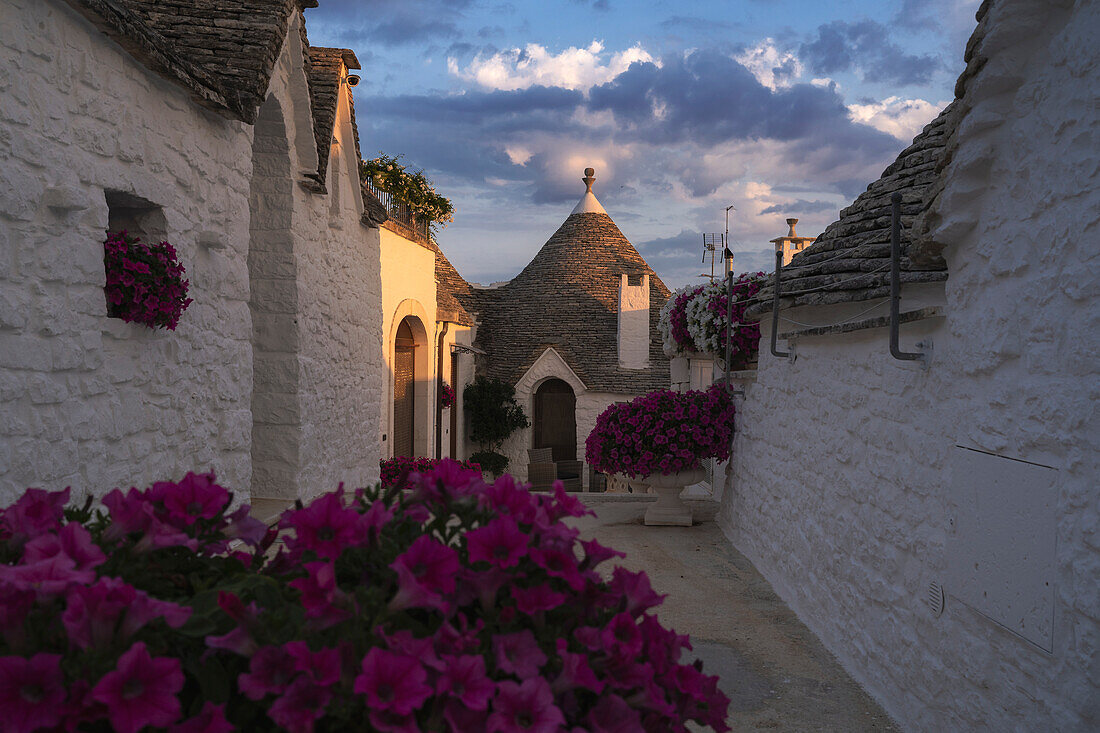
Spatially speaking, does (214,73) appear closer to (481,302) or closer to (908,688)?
(908,688)

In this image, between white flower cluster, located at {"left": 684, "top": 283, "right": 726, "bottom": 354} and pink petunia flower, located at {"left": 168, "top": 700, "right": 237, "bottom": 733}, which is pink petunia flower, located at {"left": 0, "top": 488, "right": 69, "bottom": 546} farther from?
white flower cluster, located at {"left": 684, "top": 283, "right": 726, "bottom": 354}

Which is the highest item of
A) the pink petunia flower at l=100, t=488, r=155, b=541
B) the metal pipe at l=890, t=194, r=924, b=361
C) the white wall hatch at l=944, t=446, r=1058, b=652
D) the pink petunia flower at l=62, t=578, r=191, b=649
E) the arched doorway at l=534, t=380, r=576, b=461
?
the metal pipe at l=890, t=194, r=924, b=361

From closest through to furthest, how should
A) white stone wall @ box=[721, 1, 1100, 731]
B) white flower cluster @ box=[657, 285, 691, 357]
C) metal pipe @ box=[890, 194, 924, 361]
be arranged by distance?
white stone wall @ box=[721, 1, 1100, 731], metal pipe @ box=[890, 194, 924, 361], white flower cluster @ box=[657, 285, 691, 357]

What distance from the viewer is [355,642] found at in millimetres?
1277

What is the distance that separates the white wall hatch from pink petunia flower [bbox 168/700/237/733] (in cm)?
262

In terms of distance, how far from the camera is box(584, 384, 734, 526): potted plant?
811 centimetres

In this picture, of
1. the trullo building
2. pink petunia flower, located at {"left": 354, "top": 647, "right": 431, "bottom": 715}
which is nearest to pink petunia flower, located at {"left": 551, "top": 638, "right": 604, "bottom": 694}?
pink petunia flower, located at {"left": 354, "top": 647, "right": 431, "bottom": 715}

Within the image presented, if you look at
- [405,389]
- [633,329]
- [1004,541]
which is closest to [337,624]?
[1004,541]

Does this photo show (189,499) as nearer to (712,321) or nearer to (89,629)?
(89,629)

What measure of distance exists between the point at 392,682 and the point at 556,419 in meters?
20.3

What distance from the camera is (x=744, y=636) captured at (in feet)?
16.9

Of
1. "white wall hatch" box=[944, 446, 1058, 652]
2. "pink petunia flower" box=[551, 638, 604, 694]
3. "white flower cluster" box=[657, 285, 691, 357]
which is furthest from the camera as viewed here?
"white flower cluster" box=[657, 285, 691, 357]

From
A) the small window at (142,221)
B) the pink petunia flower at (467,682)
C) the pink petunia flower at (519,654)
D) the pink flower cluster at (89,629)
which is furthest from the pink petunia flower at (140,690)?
the small window at (142,221)

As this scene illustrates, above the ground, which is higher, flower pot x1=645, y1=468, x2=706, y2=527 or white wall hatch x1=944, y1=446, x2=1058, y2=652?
white wall hatch x1=944, y1=446, x2=1058, y2=652
